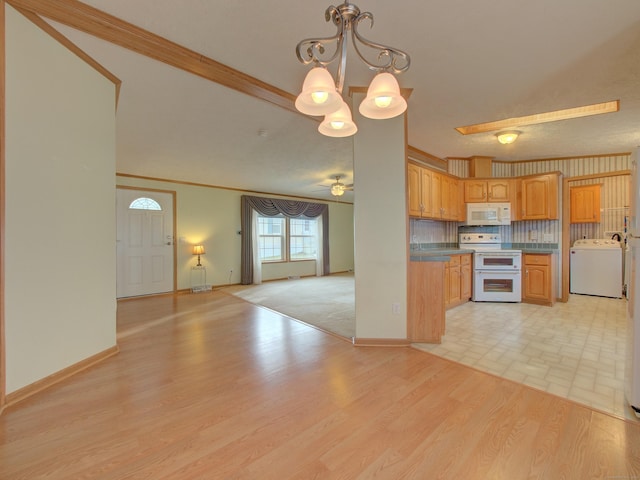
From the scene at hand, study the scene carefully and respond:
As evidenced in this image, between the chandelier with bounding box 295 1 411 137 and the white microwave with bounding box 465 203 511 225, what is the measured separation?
13.3ft

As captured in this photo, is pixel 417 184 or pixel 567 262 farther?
pixel 567 262

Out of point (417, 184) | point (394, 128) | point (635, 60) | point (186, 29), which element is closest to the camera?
point (186, 29)

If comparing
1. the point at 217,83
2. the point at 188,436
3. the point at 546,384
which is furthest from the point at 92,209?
the point at 546,384

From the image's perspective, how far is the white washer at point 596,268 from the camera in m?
4.80

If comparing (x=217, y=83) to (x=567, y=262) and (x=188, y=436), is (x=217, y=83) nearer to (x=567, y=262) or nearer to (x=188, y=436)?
(x=188, y=436)

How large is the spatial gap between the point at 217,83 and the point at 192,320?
10.0 ft

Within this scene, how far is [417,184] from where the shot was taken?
4.27m

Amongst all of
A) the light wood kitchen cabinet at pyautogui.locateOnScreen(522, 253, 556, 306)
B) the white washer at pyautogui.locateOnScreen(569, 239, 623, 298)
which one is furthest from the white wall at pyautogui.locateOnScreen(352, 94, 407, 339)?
the white washer at pyautogui.locateOnScreen(569, 239, 623, 298)

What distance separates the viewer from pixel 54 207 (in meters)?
2.09

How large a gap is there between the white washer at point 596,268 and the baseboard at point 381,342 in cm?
454

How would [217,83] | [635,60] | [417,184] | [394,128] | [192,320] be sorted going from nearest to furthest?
[635,60], [217,83], [394,128], [192,320], [417,184]

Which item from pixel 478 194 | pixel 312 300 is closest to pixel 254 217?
pixel 312 300

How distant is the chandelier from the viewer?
1.32 metres

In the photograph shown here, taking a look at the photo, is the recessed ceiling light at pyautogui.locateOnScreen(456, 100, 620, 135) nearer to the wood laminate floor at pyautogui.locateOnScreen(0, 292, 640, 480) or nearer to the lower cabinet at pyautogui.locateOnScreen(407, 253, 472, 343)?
the lower cabinet at pyautogui.locateOnScreen(407, 253, 472, 343)
